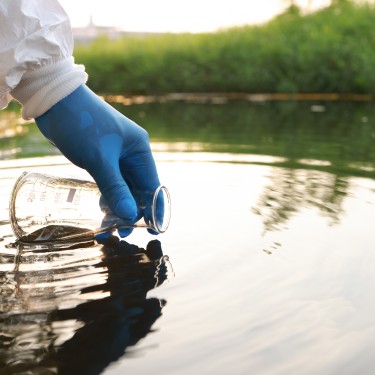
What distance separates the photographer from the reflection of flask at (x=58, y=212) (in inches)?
56.7

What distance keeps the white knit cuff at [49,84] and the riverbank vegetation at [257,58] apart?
717 cm

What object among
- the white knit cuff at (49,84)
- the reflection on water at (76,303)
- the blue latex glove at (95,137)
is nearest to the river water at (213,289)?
the reflection on water at (76,303)

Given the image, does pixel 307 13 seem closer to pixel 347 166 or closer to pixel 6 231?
pixel 347 166

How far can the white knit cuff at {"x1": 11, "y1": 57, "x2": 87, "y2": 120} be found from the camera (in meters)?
1.31

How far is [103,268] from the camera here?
48.8 inches

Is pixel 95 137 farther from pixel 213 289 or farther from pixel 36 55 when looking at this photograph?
pixel 213 289

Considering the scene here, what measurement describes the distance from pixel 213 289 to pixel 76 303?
24 centimetres

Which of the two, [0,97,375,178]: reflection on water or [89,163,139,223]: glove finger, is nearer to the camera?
[89,163,139,223]: glove finger

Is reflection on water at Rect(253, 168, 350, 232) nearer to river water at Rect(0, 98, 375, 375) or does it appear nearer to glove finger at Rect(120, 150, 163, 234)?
river water at Rect(0, 98, 375, 375)

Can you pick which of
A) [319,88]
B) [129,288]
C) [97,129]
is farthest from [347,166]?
[319,88]

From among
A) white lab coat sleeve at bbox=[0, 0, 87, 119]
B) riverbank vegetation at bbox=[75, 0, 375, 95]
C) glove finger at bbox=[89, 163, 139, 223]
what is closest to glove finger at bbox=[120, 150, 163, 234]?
glove finger at bbox=[89, 163, 139, 223]

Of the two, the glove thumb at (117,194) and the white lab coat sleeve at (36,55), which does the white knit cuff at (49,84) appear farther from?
the glove thumb at (117,194)

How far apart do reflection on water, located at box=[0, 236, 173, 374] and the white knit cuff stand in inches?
12.3

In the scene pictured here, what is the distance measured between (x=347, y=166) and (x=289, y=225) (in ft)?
3.50
